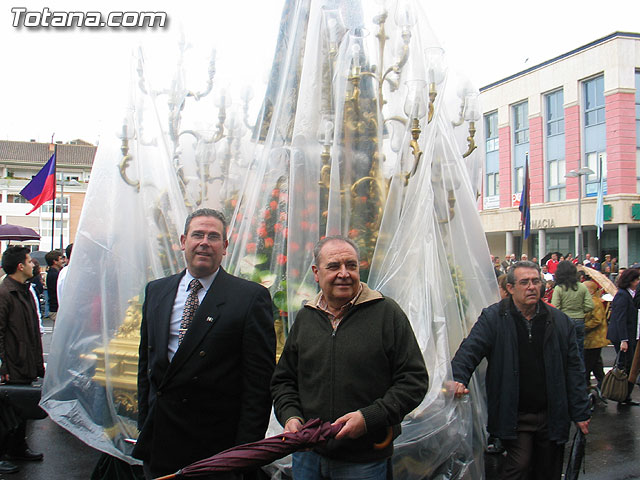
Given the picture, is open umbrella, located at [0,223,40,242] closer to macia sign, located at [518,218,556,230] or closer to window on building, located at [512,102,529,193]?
macia sign, located at [518,218,556,230]

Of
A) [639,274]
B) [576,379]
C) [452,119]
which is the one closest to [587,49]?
[639,274]

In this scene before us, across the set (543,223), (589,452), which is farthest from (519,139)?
(589,452)

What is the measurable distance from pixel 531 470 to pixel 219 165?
3476mm

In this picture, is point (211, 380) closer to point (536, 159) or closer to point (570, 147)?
point (570, 147)

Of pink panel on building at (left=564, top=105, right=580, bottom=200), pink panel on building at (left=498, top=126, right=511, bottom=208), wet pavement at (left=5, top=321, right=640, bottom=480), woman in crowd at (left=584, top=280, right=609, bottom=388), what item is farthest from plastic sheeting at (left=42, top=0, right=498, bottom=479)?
pink panel on building at (left=498, top=126, right=511, bottom=208)

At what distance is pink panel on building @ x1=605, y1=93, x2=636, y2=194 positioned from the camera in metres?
24.8

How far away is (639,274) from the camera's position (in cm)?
635

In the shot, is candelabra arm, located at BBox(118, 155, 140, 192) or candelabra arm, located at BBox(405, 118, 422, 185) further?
candelabra arm, located at BBox(118, 155, 140, 192)

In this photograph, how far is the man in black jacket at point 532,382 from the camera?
3.14 m

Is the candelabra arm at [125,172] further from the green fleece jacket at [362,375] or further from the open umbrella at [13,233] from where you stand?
the open umbrella at [13,233]

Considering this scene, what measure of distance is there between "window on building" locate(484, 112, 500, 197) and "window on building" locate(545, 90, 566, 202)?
11.8ft

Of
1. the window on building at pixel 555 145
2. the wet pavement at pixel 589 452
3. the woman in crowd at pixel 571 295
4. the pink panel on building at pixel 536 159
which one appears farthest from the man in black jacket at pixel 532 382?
the pink panel on building at pixel 536 159

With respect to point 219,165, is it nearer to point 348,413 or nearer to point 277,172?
point 277,172

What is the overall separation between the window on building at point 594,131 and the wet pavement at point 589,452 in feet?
73.3
